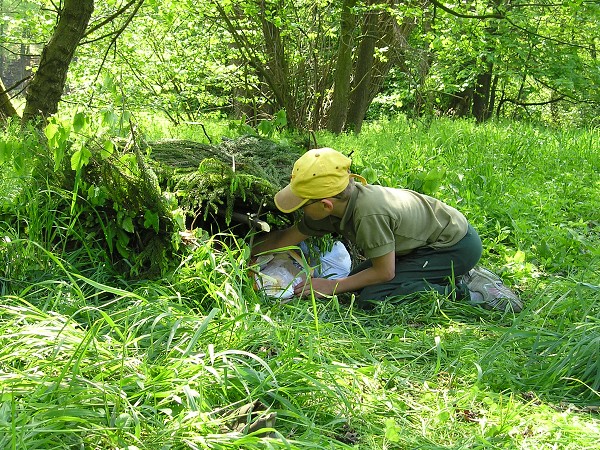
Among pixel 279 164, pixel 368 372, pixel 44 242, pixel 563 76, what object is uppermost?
pixel 563 76

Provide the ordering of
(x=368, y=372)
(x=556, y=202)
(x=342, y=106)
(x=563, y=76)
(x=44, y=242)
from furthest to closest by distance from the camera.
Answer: (x=563, y=76) < (x=342, y=106) < (x=556, y=202) < (x=44, y=242) < (x=368, y=372)

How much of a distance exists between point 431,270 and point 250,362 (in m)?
1.78

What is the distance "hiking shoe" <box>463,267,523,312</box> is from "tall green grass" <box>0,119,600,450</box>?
0.42 feet

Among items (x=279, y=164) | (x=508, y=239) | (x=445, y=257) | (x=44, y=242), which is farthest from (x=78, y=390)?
(x=508, y=239)

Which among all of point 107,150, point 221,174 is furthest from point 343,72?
point 107,150

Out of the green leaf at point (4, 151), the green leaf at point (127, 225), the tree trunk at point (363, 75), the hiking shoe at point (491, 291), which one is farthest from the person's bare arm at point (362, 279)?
the tree trunk at point (363, 75)

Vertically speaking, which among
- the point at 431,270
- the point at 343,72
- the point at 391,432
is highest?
the point at 343,72

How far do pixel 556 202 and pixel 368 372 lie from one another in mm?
3665

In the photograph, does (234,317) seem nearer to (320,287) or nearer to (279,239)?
(320,287)

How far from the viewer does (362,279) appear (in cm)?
372

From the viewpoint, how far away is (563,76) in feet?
44.8

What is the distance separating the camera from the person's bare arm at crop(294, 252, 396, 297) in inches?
145

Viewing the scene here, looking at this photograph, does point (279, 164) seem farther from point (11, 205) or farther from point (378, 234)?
point (11, 205)

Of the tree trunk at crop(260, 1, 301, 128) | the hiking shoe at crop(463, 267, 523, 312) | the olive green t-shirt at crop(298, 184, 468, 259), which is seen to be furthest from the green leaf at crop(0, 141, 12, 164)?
the tree trunk at crop(260, 1, 301, 128)
